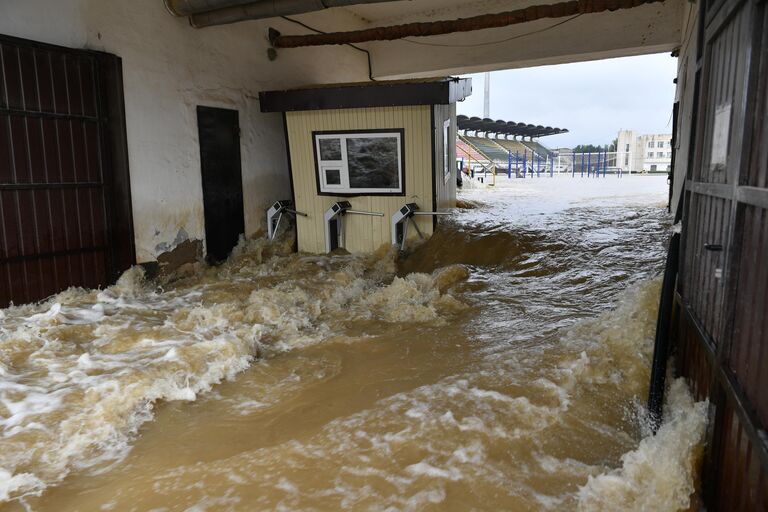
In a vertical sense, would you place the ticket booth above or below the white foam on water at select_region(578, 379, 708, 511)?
above

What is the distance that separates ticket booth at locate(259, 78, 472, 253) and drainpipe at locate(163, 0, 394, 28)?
1.38m

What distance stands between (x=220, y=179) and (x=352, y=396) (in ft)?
19.6

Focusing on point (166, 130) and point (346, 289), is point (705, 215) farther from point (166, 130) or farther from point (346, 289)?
point (166, 130)

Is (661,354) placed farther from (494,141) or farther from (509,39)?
(494,141)

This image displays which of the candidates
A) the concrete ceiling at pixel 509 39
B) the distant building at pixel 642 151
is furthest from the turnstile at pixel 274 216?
the distant building at pixel 642 151

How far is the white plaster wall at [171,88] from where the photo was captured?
256 inches

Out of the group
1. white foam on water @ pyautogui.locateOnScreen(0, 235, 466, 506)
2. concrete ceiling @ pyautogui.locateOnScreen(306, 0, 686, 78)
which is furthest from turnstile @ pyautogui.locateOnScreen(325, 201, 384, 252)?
concrete ceiling @ pyautogui.locateOnScreen(306, 0, 686, 78)

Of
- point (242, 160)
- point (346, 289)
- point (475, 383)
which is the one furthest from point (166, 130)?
point (475, 383)

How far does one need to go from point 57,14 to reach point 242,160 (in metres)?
3.53

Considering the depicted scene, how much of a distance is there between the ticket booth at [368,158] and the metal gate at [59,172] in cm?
287

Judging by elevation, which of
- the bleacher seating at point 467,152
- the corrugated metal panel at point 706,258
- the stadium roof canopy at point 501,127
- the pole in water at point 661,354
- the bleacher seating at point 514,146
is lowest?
the pole in water at point 661,354

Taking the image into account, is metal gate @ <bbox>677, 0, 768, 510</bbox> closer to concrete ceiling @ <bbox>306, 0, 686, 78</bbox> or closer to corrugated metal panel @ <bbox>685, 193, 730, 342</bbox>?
corrugated metal panel @ <bbox>685, 193, 730, 342</bbox>

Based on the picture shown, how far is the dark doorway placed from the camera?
8.48m

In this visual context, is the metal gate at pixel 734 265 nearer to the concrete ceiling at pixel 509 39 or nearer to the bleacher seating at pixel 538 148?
the concrete ceiling at pixel 509 39
